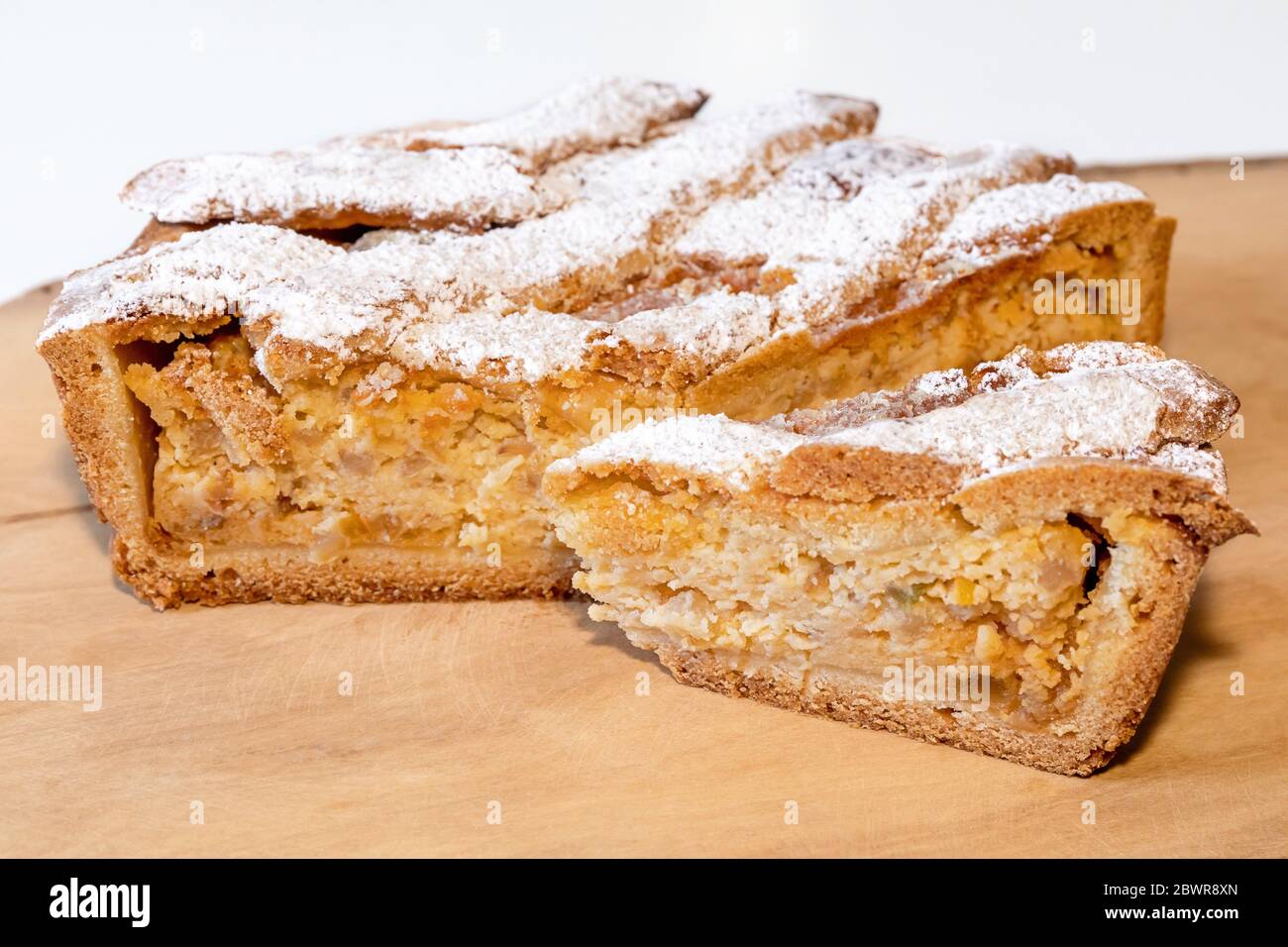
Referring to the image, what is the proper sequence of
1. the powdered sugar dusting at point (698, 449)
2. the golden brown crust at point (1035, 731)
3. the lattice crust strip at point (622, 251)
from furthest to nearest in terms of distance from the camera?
the lattice crust strip at point (622, 251) → the powdered sugar dusting at point (698, 449) → the golden brown crust at point (1035, 731)

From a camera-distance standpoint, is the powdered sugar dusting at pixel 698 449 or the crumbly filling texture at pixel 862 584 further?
the powdered sugar dusting at pixel 698 449

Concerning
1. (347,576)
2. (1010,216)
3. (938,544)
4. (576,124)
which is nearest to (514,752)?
(347,576)

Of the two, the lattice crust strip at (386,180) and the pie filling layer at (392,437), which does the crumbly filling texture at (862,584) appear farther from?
the lattice crust strip at (386,180)

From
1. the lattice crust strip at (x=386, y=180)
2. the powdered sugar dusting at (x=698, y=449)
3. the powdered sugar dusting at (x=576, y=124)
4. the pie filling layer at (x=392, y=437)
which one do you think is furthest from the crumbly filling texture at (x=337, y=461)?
the powdered sugar dusting at (x=576, y=124)

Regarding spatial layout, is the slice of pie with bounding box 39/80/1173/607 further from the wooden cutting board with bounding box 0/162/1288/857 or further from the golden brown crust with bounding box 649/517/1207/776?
the golden brown crust with bounding box 649/517/1207/776

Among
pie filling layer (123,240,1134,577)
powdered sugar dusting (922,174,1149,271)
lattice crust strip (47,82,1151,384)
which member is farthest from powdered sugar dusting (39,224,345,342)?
powdered sugar dusting (922,174,1149,271)

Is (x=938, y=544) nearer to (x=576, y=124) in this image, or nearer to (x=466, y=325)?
(x=466, y=325)
